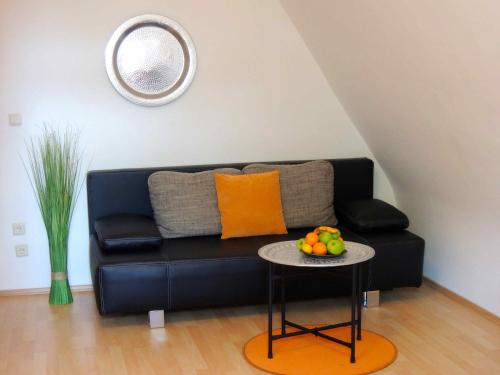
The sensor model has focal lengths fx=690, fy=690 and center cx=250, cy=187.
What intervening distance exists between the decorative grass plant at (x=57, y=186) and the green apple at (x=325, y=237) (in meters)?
1.78

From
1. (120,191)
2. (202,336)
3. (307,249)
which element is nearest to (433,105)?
(307,249)

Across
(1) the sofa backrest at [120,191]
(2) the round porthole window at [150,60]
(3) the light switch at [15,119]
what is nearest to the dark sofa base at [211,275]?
(1) the sofa backrest at [120,191]

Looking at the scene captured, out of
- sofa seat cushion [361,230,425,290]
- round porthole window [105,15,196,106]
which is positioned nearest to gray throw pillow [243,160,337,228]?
sofa seat cushion [361,230,425,290]

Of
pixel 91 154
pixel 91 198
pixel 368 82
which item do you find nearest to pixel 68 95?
pixel 91 154

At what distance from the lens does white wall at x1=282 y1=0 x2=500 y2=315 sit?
316cm

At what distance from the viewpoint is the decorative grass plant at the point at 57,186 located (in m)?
4.32

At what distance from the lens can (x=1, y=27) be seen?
432 centimetres

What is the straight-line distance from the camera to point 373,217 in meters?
4.41

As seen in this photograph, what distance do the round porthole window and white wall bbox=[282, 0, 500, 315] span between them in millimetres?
802

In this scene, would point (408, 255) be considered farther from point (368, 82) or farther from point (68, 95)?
point (68, 95)

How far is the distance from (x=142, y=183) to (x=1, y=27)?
131 centimetres

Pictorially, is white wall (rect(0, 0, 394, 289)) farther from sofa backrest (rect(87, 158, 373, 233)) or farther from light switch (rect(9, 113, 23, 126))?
sofa backrest (rect(87, 158, 373, 233))

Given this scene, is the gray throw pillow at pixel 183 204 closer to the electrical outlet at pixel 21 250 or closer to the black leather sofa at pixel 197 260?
the black leather sofa at pixel 197 260

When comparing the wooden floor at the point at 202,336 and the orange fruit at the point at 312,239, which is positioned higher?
the orange fruit at the point at 312,239
